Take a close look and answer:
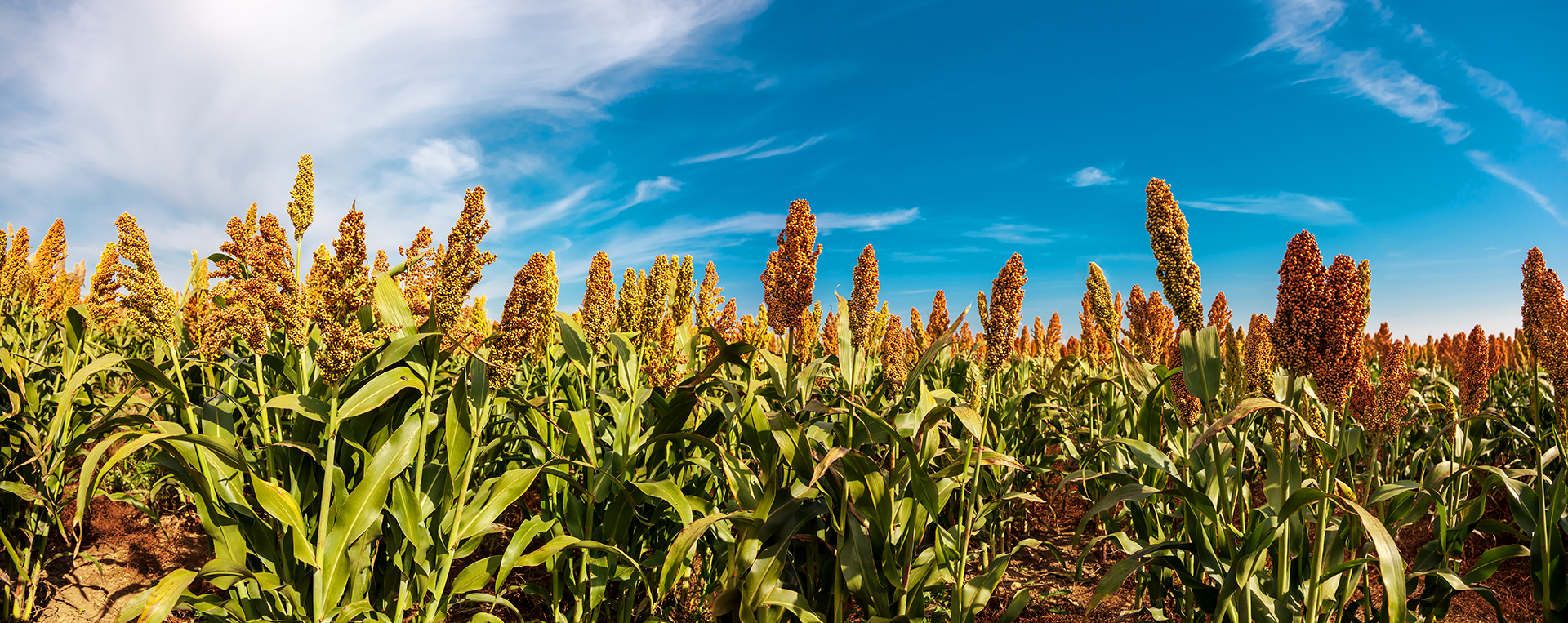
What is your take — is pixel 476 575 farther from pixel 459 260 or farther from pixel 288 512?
pixel 459 260

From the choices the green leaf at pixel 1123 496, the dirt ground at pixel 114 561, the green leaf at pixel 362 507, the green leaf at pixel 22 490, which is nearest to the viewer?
the green leaf at pixel 362 507

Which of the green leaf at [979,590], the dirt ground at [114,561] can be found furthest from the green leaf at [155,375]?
the green leaf at [979,590]

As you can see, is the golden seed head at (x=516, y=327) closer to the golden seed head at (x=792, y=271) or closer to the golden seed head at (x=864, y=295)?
the golden seed head at (x=792, y=271)

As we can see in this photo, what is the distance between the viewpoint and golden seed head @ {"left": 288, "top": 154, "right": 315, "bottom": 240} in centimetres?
242

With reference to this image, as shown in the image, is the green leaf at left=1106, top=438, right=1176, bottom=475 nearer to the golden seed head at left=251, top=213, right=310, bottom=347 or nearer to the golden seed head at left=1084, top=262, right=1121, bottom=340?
the golden seed head at left=1084, top=262, right=1121, bottom=340

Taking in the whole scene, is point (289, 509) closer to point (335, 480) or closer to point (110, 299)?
point (335, 480)

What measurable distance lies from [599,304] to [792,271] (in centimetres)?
125

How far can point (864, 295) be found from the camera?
3.36 m

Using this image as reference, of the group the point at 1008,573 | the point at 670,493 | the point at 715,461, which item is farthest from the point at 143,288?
the point at 1008,573

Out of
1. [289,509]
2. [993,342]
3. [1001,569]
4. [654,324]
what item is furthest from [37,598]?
[993,342]

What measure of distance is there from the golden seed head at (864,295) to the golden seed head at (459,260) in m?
1.68

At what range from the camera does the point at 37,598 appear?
3.87m

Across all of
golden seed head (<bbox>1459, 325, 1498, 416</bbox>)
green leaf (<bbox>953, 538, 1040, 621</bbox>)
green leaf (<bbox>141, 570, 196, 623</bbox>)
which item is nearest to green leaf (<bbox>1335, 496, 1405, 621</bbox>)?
green leaf (<bbox>953, 538, 1040, 621</bbox>)

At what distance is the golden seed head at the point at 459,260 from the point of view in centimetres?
240
